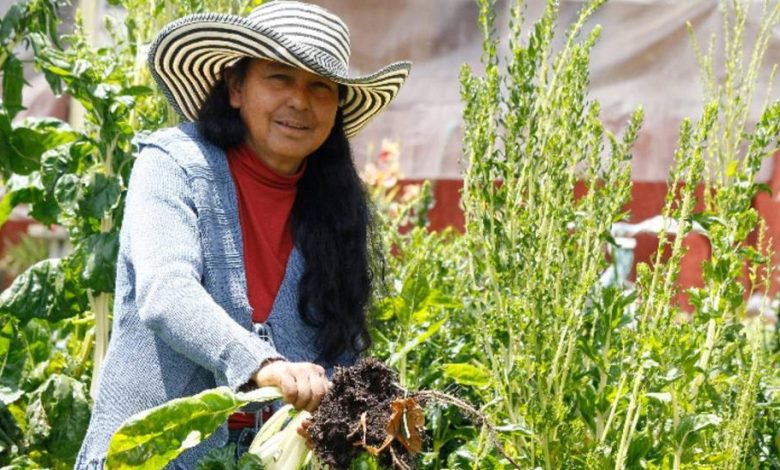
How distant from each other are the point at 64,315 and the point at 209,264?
1.24 metres

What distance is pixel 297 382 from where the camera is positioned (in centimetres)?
206

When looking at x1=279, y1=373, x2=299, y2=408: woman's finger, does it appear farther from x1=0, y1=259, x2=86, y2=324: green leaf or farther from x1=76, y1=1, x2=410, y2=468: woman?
x1=0, y1=259, x2=86, y2=324: green leaf

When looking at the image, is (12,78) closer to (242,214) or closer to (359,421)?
(242,214)

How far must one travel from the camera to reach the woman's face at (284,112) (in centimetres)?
256

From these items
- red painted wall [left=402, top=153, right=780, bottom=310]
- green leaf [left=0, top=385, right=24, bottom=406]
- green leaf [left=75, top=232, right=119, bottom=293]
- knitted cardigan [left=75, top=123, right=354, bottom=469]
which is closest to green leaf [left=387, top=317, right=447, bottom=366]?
knitted cardigan [left=75, top=123, right=354, bottom=469]

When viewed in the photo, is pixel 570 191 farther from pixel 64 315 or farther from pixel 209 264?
pixel 64 315

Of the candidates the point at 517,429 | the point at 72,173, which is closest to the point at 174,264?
the point at 517,429

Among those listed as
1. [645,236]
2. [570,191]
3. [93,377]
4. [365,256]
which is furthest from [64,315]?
[645,236]

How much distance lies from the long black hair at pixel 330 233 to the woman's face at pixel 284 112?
5 cm

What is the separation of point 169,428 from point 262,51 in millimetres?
758

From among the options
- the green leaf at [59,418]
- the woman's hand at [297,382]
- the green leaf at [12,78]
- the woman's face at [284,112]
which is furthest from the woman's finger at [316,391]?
the green leaf at [12,78]

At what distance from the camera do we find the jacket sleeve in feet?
7.00

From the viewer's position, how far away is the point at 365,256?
2.80 metres

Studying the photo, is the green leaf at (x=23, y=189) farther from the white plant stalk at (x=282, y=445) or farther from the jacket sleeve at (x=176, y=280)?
the white plant stalk at (x=282, y=445)
